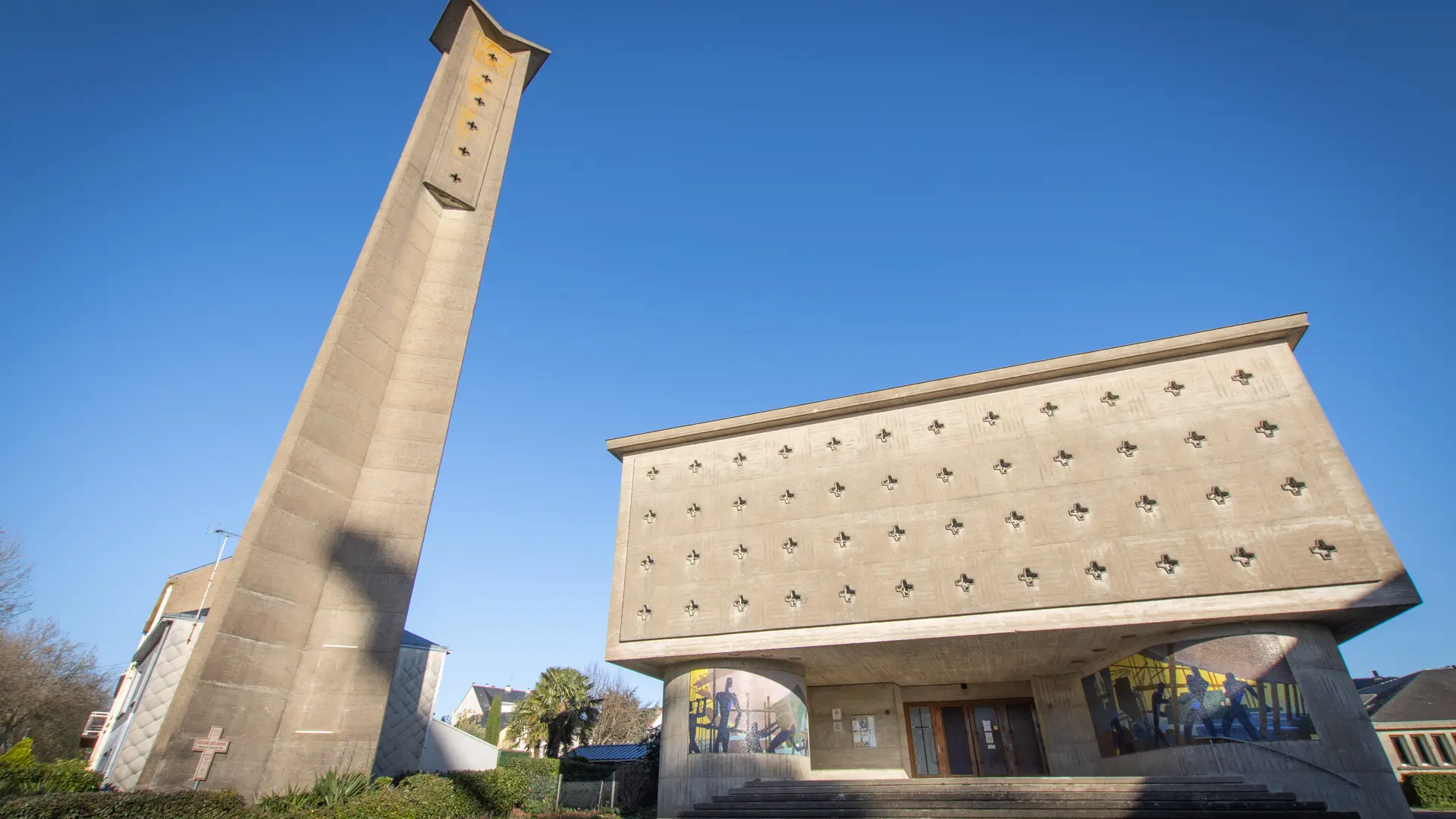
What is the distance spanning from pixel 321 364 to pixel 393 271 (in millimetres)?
3339

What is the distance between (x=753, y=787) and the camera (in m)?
18.1

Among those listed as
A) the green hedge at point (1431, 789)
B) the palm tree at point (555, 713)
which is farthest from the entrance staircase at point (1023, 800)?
the green hedge at point (1431, 789)

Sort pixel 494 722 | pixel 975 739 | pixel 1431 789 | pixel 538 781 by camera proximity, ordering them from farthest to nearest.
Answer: pixel 494 722
pixel 1431 789
pixel 538 781
pixel 975 739

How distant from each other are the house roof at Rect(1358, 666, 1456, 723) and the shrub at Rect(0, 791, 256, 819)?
47797mm

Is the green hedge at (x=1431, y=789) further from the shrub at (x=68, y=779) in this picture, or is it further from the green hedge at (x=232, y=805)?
the shrub at (x=68, y=779)

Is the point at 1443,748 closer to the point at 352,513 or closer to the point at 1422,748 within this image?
the point at 1422,748

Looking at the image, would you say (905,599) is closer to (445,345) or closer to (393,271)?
(445,345)

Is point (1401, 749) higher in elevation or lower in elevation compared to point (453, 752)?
higher

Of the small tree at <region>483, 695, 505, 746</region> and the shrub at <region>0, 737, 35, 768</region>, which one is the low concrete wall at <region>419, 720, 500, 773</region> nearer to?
the shrub at <region>0, 737, 35, 768</region>

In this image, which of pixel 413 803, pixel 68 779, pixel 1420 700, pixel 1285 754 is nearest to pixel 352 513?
pixel 413 803

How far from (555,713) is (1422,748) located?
42.4 m

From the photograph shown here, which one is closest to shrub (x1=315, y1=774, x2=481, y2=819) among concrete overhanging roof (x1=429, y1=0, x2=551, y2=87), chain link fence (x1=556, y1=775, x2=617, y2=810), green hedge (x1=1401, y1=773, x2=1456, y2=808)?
chain link fence (x1=556, y1=775, x2=617, y2=810)

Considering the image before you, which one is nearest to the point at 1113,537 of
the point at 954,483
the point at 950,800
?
the point at 954,483

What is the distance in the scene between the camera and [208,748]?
36.8 ft
